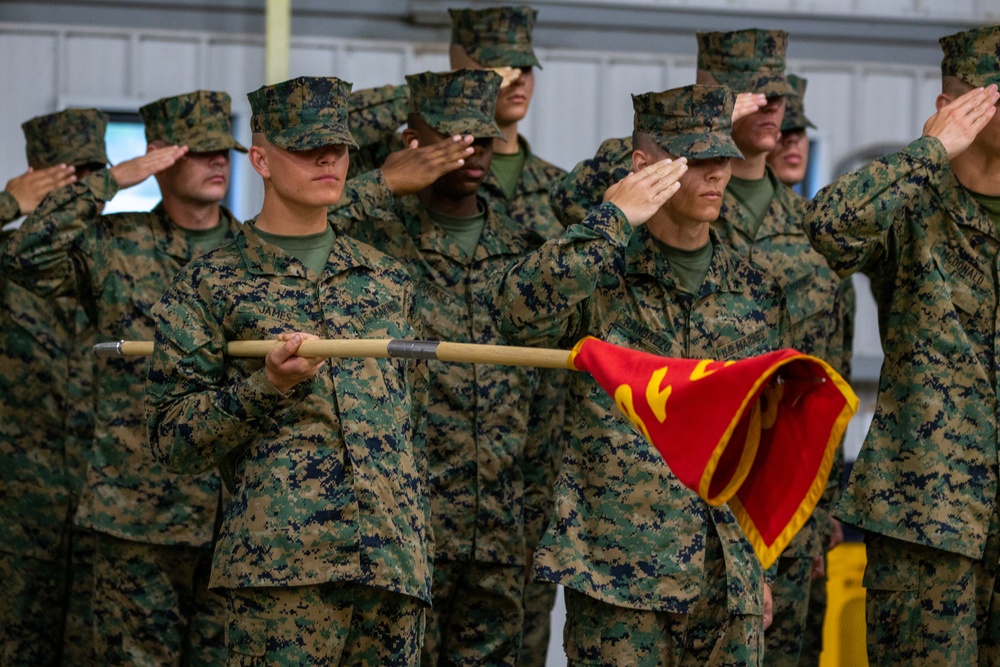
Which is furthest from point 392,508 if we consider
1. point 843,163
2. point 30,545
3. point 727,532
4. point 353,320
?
point 843,163

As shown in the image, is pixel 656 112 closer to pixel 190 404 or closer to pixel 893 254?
pixel 893 254

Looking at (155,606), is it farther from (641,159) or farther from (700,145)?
(700,145)

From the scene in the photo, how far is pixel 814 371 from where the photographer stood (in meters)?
3.12

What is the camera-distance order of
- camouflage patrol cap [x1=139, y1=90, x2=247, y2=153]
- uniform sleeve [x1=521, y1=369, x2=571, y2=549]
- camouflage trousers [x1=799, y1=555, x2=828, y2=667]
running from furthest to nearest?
camouflage trousers [x1=799, y1=555, x2=828, y2=667] < camouflage patrol cap [x1=139, y1=90, x2=247, y2=153] < uniform sleeve [x1=521, y1=369, x2=571, y2=549]

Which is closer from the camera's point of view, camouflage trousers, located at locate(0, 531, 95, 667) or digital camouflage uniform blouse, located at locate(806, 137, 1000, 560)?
digital camouflage uniform blouse, located at locate(806, 137, 1000, 560)

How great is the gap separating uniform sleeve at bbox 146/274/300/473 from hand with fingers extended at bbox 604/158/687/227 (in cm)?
85

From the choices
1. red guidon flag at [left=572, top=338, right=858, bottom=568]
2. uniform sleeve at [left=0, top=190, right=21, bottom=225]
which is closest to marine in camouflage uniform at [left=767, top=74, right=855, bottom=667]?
red guidon flag at [left=572, top=338, right=858, bottom=568]

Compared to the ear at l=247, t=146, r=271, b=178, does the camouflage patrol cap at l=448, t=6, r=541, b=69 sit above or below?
above

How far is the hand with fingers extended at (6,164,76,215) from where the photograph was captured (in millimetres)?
5199

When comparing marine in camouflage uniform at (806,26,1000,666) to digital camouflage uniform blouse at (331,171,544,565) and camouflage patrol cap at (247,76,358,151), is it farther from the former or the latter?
camouflage patrol cap at (247,76,358,151)

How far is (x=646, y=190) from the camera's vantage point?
372 cm

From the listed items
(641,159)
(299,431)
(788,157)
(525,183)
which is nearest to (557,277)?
(641,159)

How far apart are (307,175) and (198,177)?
1191mm

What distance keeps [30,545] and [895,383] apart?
2.91 meters
